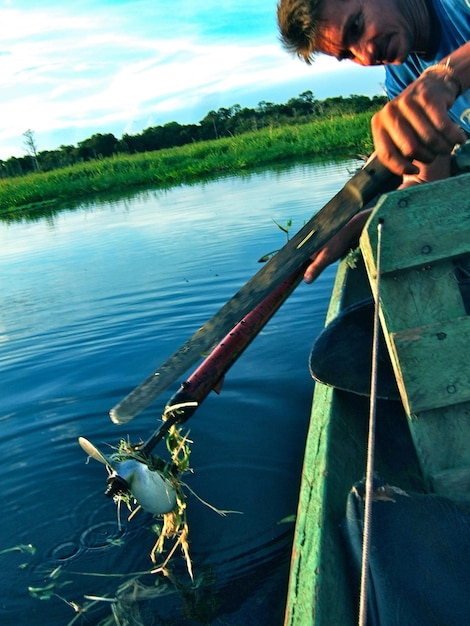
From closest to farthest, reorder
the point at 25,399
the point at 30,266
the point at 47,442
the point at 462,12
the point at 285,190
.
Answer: the point at 462,12
the point at 47,442
the point at 25,399
the point at 30,266
the point at 285,190

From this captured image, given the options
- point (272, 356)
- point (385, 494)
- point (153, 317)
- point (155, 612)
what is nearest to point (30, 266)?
point (153, 317)

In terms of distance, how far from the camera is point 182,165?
26.5 metres

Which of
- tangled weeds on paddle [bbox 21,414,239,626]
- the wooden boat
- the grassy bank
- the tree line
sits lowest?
tangled weeds on paddle [bbox 21,414,239,626]

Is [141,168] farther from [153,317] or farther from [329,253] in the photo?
[329,253]

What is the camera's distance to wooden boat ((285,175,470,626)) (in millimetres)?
1370

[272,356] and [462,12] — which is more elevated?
[462,12]

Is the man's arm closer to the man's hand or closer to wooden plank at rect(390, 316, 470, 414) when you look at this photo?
the man's hand

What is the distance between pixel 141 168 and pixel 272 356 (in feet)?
78.2

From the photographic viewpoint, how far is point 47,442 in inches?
146

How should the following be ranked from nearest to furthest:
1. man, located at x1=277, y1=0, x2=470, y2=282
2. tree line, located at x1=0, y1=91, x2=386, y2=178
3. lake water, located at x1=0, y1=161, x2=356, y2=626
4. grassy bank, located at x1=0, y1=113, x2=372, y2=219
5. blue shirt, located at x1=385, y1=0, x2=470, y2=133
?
blue shirt, located at x1=385, y1=0, x2=470, y2=133 → man, located at x1=277, y1=0, x2=470, y2=282 → lake water, located at x1=0, y1=161, x2=356, y2=626 → grassy bank, located at x1=0, y1=113, x2=372, y2=219 → tree line, located at x1=0, y1=91, x2=386, y2=178

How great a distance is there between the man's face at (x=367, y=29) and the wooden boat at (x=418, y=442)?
0.94 metres

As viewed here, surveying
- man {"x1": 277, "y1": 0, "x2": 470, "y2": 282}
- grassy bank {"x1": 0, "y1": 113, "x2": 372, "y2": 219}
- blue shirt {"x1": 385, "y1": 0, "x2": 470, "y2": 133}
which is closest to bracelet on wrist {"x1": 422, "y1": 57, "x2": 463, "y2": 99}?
man {"x1": 277, "y1": 0, "x2": 470, "y2": 282}

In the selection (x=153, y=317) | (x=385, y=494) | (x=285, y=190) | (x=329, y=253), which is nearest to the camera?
(x=385, y=494)

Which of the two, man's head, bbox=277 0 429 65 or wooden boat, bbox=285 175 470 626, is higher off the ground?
man's head, bbox=277 0 429 65
